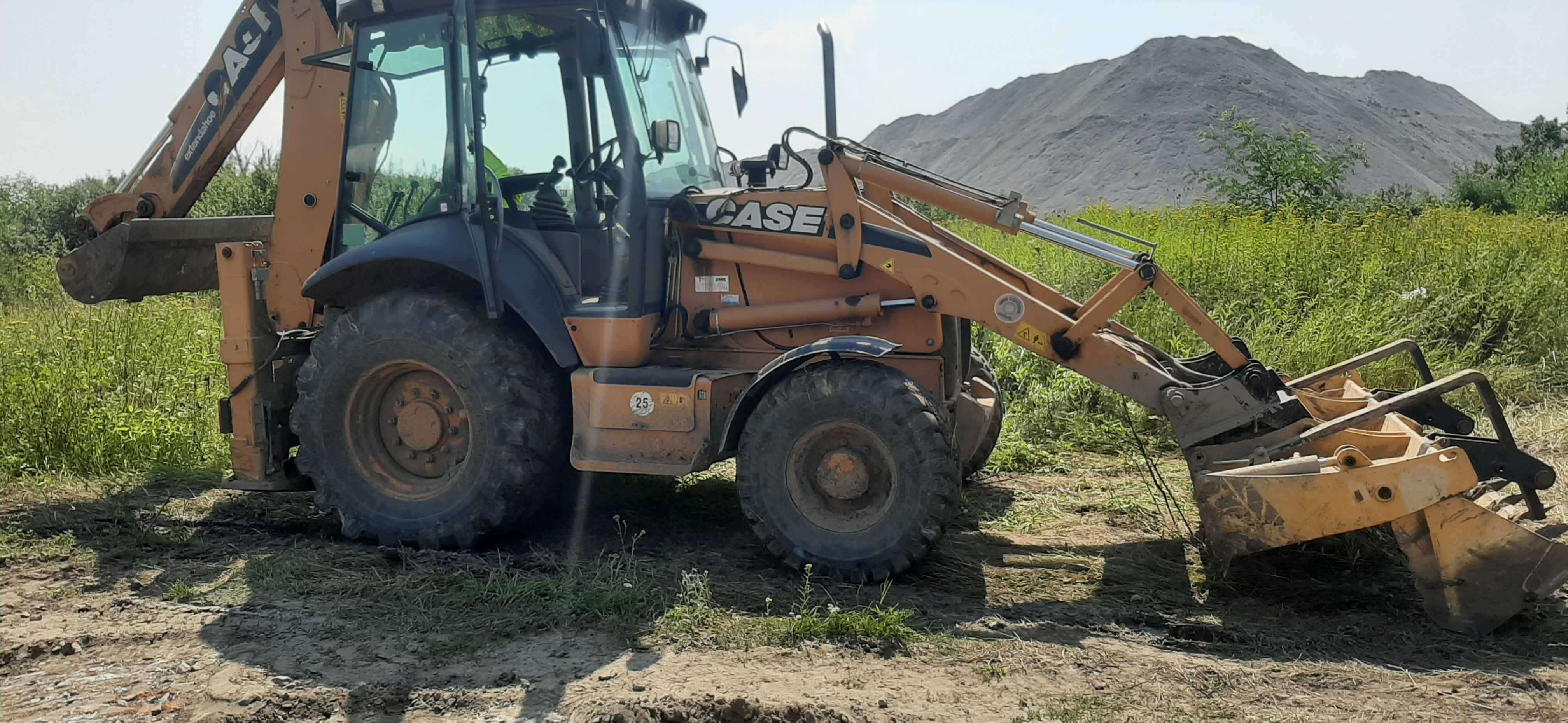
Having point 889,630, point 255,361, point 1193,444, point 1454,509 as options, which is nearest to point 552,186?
point 255,361

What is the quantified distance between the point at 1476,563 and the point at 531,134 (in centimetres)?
430

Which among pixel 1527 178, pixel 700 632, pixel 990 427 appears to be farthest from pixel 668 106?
pixel 1527 178

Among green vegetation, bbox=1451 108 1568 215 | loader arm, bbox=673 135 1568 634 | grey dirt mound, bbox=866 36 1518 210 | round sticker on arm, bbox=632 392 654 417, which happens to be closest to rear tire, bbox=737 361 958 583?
round sticker on arm, bbox=632 392 654 417

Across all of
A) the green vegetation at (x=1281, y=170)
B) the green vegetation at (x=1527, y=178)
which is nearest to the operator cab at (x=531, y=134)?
the green vegetation at (x=1281, y=170)

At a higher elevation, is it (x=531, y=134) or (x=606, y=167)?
(x=531, y=134)

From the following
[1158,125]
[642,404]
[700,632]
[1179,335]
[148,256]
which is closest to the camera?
[700,632]

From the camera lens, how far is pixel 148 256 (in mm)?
6406

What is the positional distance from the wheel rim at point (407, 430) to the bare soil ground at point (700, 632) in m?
0.38

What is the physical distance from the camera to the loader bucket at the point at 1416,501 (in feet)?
13.7

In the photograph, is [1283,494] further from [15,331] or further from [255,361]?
[15,331]

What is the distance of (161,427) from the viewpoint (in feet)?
23.6

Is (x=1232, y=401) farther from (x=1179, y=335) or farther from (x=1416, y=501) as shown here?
(x=1179, y=335)

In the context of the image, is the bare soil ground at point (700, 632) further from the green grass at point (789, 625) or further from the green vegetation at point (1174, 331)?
the green vegetation at point (1174, 331)

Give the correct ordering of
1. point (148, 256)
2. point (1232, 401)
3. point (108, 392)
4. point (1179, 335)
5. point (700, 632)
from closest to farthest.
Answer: point (700, 632), point (1232, 401), point (148, 256), point (108, 392), point (1179, 335)
